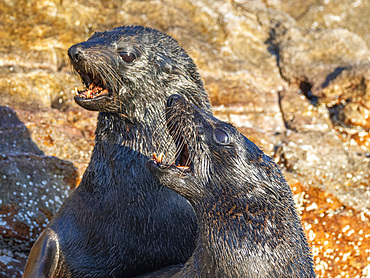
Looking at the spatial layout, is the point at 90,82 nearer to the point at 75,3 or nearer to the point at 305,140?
the point at 305,140

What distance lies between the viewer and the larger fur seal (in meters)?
4.20

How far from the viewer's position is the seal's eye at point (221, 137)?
3245 millimetres

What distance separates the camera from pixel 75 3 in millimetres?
8164

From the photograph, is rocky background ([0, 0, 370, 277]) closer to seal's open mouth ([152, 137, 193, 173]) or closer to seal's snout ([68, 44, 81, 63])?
seal's snout ([68, 44, 81, 63])

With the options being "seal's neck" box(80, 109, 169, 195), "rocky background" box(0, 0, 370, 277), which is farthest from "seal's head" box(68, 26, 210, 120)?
"rocky background" box(0, 0, 370, 277)

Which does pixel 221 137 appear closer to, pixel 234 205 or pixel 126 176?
pixel 234 205

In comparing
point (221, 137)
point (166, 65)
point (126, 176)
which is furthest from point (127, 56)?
point (221, 137)

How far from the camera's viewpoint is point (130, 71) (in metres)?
4.22

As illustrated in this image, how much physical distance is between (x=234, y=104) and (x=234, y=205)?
4.56 m

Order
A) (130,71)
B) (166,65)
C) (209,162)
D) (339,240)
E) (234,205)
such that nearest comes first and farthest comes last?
1. (234,205)
2. (209,162)
3. (130,71)
4. (166,65)
5. (339,240)

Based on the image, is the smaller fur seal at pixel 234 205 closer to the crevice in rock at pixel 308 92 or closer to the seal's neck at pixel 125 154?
the seal's neck at pixel 125 154

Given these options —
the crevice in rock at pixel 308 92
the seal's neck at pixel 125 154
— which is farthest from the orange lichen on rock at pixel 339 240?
the seal's neck at pixel 125 154

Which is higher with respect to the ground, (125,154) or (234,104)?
(234,104)

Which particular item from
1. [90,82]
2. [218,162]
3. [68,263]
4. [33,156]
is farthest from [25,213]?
[218,162]
